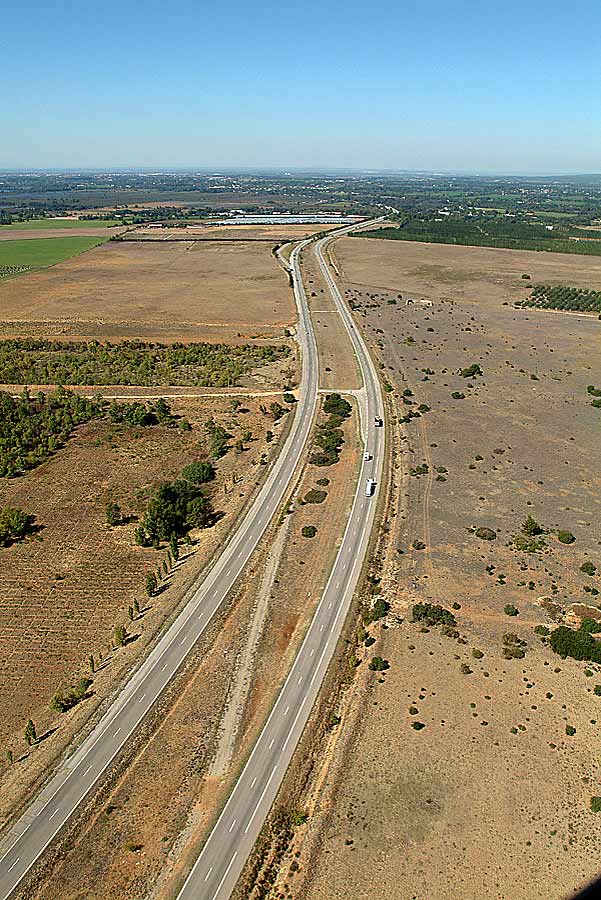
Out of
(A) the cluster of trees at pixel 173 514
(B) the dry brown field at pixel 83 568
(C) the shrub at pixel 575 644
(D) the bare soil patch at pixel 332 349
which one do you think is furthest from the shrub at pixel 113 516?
(D) the bare soil patch at pixel 332 349

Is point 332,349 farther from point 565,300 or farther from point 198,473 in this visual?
point 565,300

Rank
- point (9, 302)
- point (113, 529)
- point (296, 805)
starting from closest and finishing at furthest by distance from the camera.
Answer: point (296, 805)
point (113, 529)
point (9, 302)

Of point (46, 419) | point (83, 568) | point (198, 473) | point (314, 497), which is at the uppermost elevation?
point (46, 419)

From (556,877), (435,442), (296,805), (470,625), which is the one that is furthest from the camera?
(435,442)

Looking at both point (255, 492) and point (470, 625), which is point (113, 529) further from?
point (470, 625)

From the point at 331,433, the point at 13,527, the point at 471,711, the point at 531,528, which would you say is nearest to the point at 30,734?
the point at 13,527

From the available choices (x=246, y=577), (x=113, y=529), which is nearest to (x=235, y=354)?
(x=113, y=529)

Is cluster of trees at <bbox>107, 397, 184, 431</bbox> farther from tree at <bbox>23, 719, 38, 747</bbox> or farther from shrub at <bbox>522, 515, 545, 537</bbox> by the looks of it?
tree at <bbox>23, 719, 38, 747</bbox>
